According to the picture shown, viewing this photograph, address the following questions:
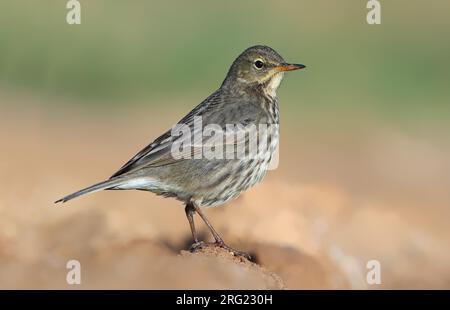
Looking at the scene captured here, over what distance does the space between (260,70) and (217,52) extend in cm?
1127

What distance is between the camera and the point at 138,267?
7.16 meters

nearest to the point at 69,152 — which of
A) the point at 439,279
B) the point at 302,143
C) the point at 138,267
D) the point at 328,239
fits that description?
the point at 302,143

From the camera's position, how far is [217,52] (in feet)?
70.4

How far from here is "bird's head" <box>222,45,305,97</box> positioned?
10.3m

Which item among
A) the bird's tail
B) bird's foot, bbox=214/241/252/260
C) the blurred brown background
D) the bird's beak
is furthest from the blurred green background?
the bird's tail

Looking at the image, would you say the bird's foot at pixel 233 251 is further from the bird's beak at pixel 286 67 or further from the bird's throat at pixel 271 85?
the bird's beak at pixel 286 67

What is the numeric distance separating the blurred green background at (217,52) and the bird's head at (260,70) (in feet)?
26.8

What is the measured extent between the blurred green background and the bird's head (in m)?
8.17

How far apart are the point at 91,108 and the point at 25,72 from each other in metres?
2.03

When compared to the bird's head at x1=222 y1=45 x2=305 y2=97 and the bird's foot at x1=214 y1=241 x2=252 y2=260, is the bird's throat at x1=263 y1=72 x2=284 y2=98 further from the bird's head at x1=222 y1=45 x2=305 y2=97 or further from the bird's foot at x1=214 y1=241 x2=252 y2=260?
the bird's foot at x1=214 y1=241 x2=252 y2=260

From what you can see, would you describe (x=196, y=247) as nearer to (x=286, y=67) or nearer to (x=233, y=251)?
(x=233, y=251)

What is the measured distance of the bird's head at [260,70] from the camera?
1026cm

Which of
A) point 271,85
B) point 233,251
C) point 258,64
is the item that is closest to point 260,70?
point 258,64

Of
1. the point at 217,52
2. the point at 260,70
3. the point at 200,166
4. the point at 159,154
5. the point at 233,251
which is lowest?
the point at 233,251
